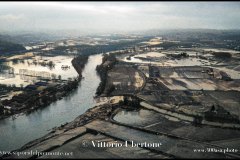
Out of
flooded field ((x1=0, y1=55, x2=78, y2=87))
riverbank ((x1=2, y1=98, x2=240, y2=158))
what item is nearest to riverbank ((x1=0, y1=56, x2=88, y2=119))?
flooded field ((x1=0, y1=55, x2=78, y2=87))

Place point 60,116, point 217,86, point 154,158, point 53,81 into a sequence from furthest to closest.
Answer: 1. point 53,81
2. point 217,86
3. point 60,116
4. point 154,158

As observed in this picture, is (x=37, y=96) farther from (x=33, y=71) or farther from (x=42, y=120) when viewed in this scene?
(x=33, y=71)

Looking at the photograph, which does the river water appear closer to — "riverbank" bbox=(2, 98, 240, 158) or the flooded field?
"riverbank" bbox=(2, 98, 240, 158)

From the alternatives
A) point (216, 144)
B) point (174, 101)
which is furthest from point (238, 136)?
point (174, 101)

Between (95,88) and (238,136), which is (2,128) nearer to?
(95,88)

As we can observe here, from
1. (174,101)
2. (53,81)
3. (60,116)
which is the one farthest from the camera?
(53,81)

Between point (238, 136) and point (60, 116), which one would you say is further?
point (60, 116)
